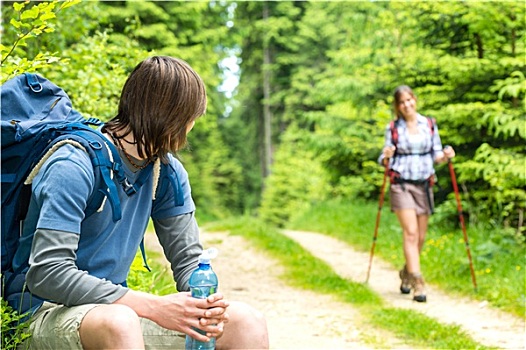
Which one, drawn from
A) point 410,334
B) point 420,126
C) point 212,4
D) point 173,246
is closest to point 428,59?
point 420,126

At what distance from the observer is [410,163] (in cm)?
762

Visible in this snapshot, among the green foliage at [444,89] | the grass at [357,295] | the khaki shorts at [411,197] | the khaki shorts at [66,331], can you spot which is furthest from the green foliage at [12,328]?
the green foliage at [444,89]

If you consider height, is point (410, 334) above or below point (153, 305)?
below

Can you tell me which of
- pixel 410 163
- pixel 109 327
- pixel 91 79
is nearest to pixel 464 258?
pixel 410 163

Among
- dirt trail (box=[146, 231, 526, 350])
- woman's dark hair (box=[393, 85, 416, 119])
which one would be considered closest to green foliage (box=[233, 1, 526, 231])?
woman's dark hair (box=[393, 85, 416, 119])

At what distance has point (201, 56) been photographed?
1720cm

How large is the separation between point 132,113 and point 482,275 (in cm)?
611

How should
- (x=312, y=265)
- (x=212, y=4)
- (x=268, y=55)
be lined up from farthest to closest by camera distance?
(x=268, y=55) → (x=212, y=4) → (x=312, y=265)

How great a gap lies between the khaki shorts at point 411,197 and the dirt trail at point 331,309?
3.15 ft

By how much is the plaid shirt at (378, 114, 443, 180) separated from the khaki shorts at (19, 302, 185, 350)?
5.35 m

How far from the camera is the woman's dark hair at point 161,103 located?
2.56 meters

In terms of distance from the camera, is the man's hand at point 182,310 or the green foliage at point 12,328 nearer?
the man's hand at point 182,310

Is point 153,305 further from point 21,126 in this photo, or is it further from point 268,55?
point 268,55

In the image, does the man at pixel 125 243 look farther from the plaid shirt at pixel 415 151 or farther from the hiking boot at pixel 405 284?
the hiking boot at pixel 405 284
